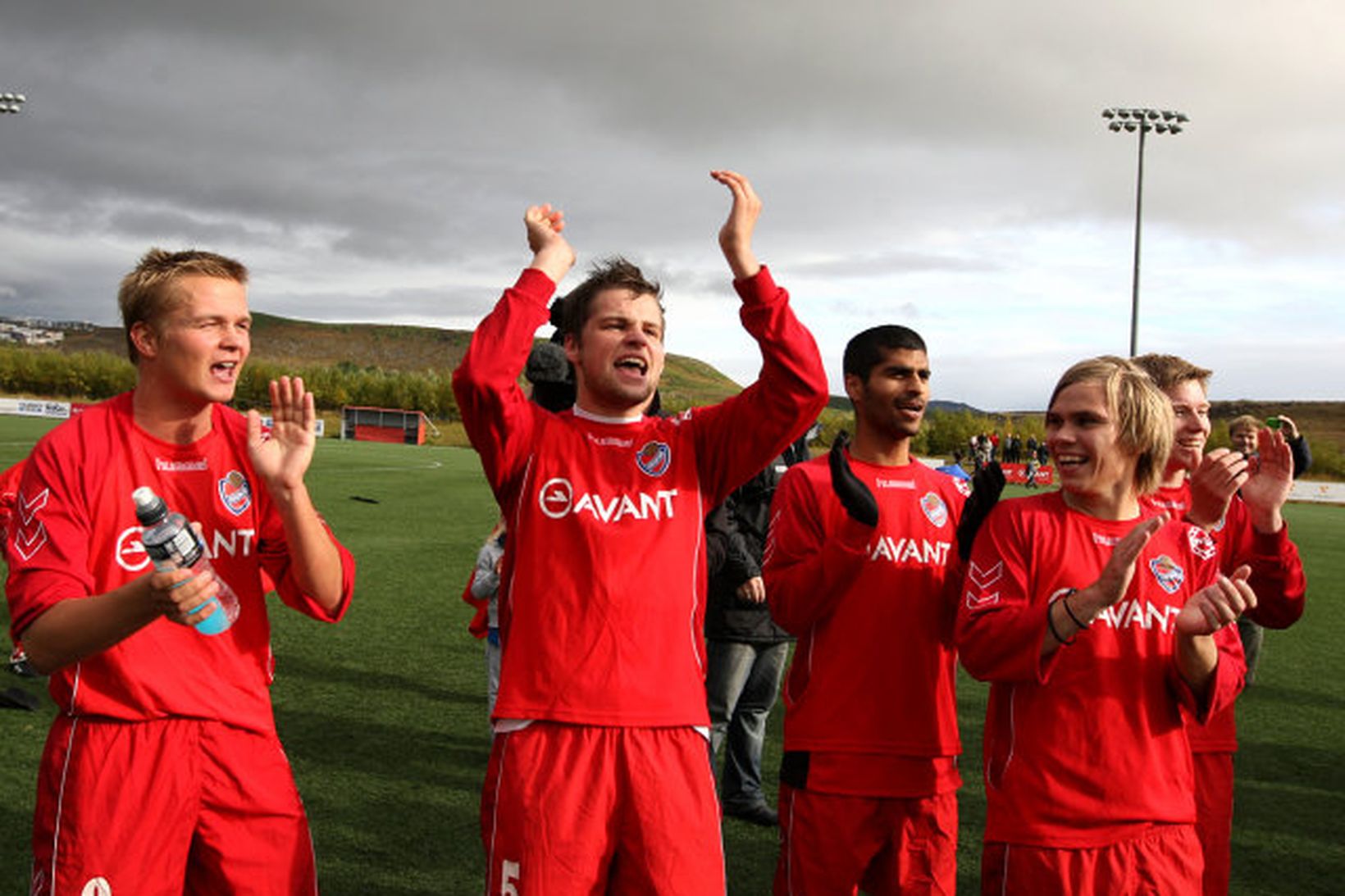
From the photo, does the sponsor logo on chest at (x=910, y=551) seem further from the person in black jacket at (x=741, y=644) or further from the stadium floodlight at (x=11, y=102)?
Result: the stadium floodlight at (x=11, y=102)

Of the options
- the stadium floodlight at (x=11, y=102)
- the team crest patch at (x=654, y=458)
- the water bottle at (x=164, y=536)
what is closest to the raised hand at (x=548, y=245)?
the team crest patch at (x=654, y=458)

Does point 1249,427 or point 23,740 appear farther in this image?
point 23,740

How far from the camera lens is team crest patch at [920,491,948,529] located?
137 inches

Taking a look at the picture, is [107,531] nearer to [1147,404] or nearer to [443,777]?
[1147,404]

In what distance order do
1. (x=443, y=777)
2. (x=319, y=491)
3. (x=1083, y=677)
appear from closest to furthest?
(x=1083, y=677), (x=443, y=777), (x=319, y=491)

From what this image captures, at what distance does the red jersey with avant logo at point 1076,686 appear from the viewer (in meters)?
2.68

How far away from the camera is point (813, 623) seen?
3346 millimetres

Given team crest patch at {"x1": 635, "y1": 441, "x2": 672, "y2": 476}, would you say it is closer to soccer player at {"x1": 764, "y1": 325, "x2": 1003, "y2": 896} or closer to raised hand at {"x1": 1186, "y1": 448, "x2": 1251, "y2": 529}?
soccer player at {"x1": 764, "y1": 325, "x2": 1003, "y2": 896}

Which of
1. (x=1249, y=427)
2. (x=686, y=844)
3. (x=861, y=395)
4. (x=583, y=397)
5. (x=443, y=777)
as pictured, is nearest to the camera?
(x=686, y=844)

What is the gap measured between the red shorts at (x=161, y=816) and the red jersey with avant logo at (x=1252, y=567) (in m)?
2.65

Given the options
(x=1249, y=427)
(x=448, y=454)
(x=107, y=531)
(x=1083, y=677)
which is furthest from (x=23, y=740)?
(x=448, y=454)

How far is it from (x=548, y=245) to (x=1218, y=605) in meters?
1.89

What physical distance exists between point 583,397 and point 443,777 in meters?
3.42

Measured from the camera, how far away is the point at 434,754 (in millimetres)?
6031
